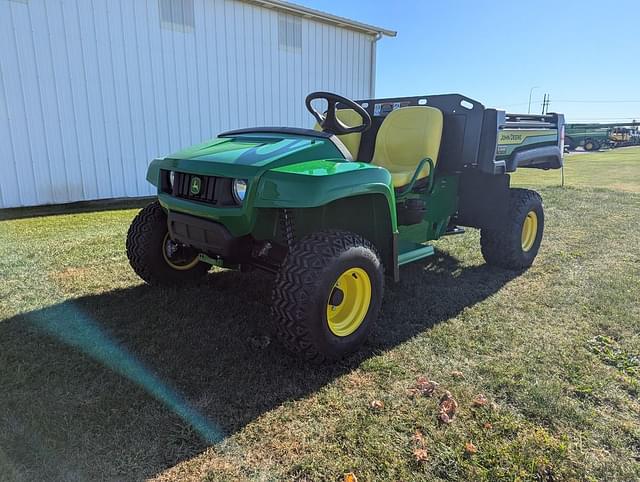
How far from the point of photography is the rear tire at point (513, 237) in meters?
4.38

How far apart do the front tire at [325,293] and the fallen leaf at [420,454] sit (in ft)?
2.45

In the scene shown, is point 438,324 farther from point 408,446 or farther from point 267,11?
point 267,11

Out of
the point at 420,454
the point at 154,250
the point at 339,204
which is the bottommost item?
the point at 420,454

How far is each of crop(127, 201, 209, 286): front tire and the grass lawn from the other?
0.48ft

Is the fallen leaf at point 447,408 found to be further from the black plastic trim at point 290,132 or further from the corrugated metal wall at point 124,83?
the corrugated metal wall at point 124,83

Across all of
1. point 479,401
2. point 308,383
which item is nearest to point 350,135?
point 308,383

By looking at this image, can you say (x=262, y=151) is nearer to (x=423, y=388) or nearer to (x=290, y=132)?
(x=290, y=132)

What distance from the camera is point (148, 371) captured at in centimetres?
256

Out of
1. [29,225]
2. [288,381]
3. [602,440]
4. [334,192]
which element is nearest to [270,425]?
[288,381]

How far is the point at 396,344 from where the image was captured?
2953 mm

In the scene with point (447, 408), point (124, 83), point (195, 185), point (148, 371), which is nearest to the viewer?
point (447, 408)

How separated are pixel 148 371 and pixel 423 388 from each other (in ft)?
4.88

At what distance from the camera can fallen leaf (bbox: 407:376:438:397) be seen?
2.40 metres

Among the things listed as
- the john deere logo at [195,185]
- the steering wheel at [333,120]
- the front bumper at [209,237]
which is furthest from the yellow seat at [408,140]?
the john deere logo at [195,185]
